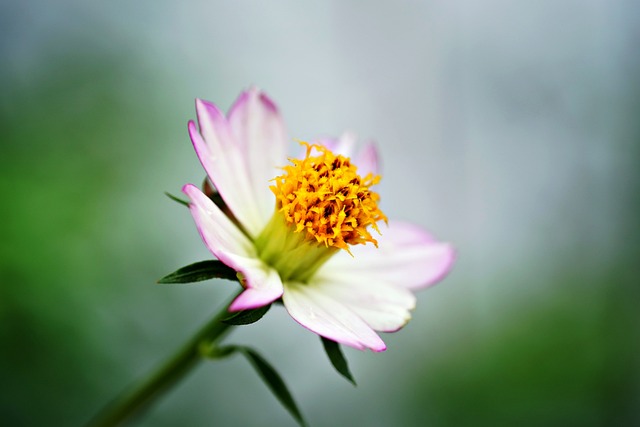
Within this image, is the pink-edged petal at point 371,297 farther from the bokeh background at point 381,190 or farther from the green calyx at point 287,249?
the bokeh background at point 381,190

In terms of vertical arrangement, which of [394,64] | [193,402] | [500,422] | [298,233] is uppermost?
[298,233]

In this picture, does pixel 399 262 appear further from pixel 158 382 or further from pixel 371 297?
pixel 158 382

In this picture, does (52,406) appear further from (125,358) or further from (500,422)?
(500,422)

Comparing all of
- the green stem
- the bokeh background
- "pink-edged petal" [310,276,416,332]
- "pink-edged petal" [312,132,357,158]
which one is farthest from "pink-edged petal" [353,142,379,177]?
the bokeh background

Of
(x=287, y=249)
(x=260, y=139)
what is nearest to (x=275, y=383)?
(x=287, y=249)

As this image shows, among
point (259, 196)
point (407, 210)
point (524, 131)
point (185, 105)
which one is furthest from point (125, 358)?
point (524, 131)

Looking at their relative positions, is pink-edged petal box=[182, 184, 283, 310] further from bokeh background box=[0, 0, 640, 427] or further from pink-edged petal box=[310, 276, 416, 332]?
bokeh background box=[0, 0, 640, 427]

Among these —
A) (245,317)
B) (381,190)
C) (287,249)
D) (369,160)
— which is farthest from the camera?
(381,190)
